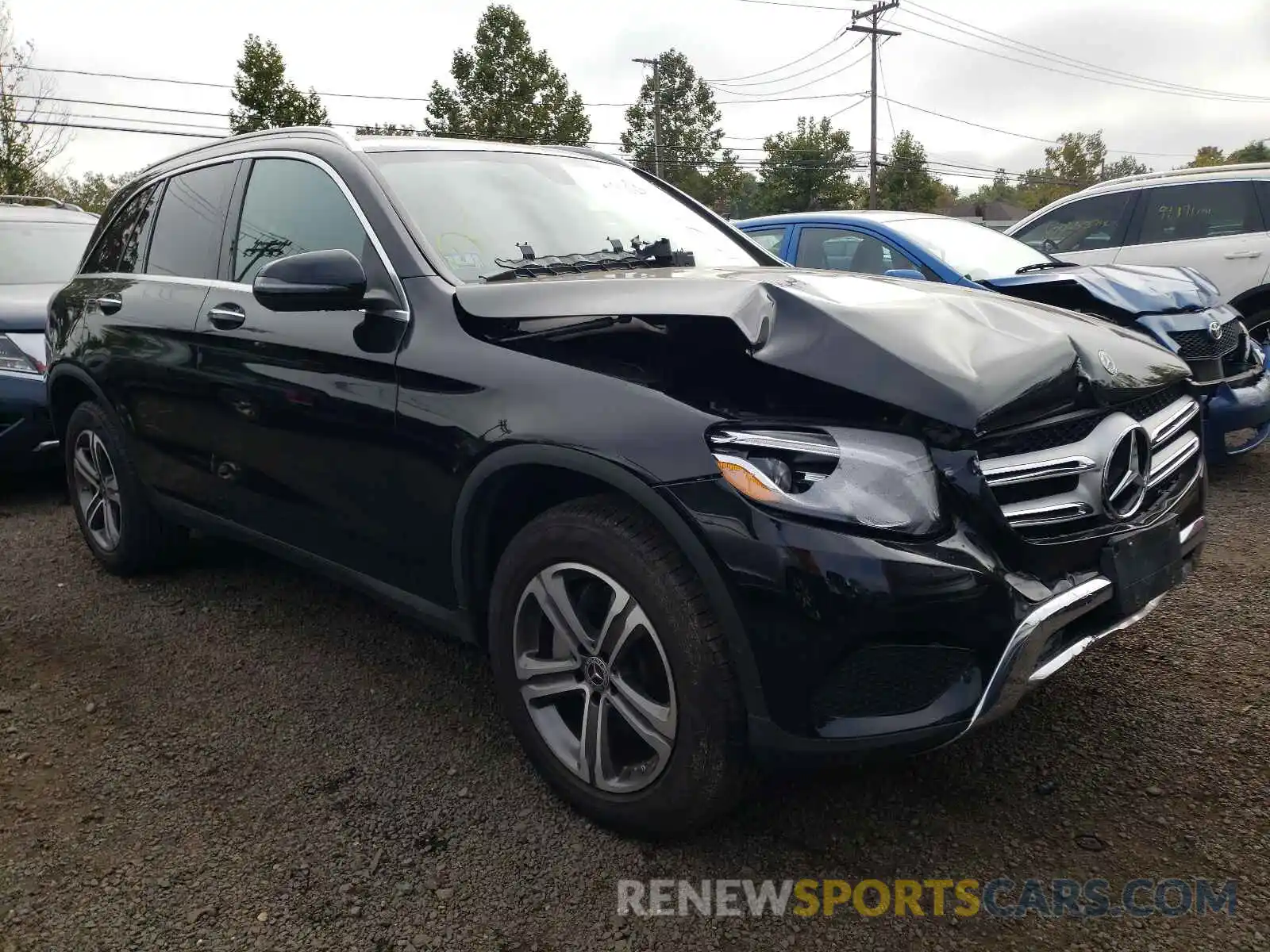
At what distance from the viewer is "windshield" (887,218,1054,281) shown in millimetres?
5645

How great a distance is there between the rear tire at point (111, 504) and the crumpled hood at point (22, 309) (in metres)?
1.64

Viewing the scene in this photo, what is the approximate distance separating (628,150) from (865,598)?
210 feet

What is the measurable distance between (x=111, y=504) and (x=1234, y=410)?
5.48 meters

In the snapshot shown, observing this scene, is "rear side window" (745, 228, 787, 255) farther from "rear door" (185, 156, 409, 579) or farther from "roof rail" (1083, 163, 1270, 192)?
"rear door" (185, 156, 409, 579)

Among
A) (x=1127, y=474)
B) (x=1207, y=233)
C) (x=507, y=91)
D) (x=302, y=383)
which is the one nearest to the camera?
(x=1127, y=474)

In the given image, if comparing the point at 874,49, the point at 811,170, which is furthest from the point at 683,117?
the point at 874,49

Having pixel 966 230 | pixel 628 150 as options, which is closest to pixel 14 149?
pixel 966 230

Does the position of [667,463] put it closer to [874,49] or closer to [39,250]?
[39,250]

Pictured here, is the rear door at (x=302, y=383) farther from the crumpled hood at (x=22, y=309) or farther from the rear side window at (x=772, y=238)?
the rear side window at (x=772, y=238)

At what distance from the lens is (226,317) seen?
10.4 ft

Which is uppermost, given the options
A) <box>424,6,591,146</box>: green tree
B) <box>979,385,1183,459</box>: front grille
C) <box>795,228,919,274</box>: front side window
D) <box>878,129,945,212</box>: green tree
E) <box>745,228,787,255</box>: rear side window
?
<box>424,6,591,146</box>: green tree

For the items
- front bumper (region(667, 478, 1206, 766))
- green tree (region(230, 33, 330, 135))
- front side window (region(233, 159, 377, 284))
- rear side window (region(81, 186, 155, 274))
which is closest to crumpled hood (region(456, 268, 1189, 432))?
front bumper (region(667, 478, 1206, 766))

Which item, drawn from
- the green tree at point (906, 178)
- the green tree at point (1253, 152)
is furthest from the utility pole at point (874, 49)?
the green tree at point (1253, 152)

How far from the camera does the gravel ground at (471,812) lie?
2014 mm
